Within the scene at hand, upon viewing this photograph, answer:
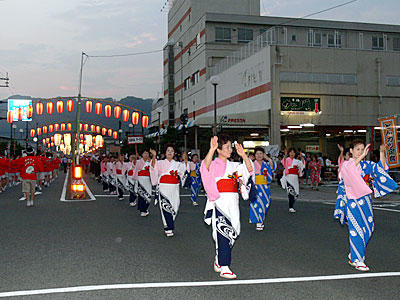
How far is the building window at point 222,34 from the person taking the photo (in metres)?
52.1

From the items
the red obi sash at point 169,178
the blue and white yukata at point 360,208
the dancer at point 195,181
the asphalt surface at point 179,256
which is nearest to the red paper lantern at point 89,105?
the dancer at point 195,181

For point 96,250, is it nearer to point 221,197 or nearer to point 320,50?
point 221,197

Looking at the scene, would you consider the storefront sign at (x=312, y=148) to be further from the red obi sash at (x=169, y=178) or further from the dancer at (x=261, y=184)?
the red obi sash at (x=169, y=178)

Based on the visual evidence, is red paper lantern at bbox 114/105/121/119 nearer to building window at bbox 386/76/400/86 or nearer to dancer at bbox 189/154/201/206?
dancer at bbox 189/154/201/206

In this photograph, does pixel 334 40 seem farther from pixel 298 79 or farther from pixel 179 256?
pixel 179 256

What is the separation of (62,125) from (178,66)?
92.3 ft

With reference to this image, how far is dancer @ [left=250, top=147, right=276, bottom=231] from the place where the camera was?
31.2 feet

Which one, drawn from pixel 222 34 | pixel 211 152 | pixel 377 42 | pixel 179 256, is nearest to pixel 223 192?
pixel 211 152

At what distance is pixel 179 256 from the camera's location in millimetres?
6652

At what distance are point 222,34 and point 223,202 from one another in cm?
4895

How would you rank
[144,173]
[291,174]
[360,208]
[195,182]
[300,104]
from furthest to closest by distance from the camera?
1. [300,104]
2. [195,182]
3. [291,174]
4. [144,173]
5. [360,208]

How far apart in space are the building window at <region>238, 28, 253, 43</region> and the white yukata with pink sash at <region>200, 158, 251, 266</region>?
49.3m

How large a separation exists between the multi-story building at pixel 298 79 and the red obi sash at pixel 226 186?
66.1 ft

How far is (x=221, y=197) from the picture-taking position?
5.63 m
